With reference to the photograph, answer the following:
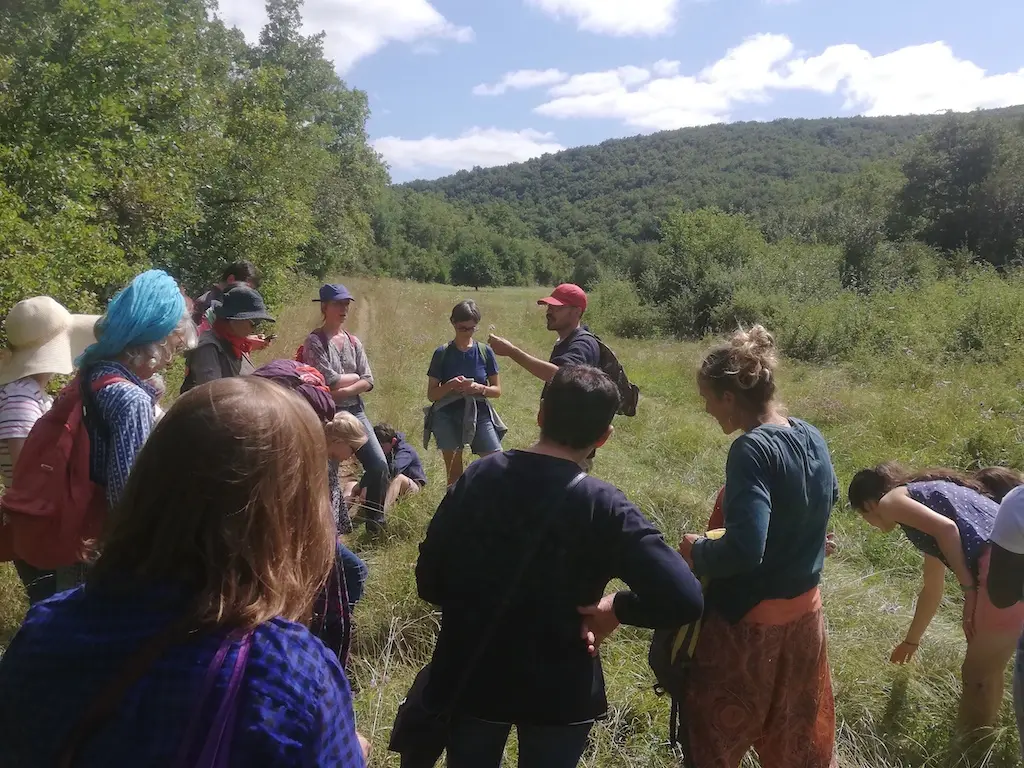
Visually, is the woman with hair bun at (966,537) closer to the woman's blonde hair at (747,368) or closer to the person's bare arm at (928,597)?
the person's bare arm at (928,597)

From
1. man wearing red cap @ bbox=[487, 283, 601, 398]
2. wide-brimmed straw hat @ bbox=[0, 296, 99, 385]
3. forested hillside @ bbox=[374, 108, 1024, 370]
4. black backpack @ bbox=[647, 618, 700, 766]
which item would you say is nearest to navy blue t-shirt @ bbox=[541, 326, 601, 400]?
man wearing red cap @ bbox=[487, 283, 601, 398]

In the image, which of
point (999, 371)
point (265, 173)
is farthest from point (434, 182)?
point (999, 371)

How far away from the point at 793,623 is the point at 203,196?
15.9 meters

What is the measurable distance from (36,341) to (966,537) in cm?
359

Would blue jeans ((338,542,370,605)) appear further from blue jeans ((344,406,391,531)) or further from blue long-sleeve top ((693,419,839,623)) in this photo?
blue jeans ((344,406,391,531))

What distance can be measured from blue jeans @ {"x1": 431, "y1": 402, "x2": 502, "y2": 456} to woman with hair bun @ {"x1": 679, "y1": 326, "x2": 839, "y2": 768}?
3.01 metres

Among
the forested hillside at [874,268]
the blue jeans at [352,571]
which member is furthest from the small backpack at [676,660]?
the forested hillside at [874,268]

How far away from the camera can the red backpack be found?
215 cm

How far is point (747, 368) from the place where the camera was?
2.11 m

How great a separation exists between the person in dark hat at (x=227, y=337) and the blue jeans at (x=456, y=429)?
1.81 meters

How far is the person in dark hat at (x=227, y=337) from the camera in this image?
11.1 ft

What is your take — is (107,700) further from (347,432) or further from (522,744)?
(347,432)

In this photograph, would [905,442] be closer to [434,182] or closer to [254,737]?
[254,737]

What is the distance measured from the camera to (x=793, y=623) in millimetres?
2121
